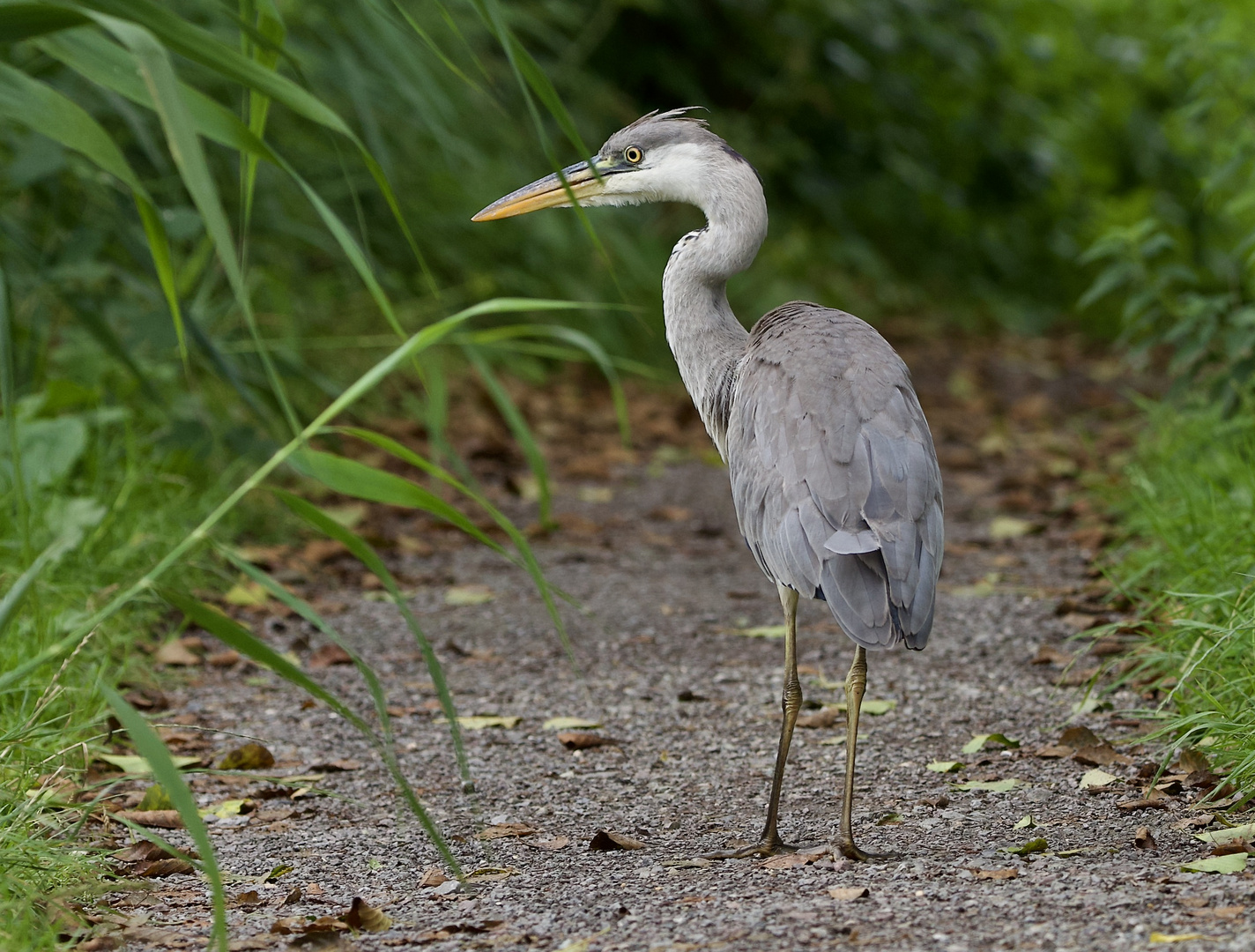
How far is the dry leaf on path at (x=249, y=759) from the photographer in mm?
3328

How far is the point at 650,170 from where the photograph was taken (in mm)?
3721

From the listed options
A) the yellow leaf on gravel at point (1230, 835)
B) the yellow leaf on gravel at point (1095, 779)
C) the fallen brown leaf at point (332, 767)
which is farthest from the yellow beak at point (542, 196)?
the yellow leaf on gravel at point (1230, 835)

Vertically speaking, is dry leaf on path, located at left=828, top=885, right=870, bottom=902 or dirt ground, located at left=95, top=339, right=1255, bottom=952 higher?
dry leaf on path, located at left=828, top=885, right=870, bottom=902

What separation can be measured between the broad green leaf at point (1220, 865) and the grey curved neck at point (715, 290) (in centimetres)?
156

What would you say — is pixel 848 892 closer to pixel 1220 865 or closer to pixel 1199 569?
pixel 1220 865

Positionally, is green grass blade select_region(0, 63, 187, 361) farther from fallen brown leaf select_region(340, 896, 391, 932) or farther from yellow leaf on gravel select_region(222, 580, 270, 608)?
yellow leaf on gravel select_region(222, 580, 270, 608)

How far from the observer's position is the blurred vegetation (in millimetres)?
2342

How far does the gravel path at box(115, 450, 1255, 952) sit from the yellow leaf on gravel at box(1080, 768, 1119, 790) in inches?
1.3

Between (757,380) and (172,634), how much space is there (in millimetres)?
2051

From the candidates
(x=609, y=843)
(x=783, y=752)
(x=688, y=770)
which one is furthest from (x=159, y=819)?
(x=783, y=752)

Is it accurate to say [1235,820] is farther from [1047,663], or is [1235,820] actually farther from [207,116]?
[207,116]

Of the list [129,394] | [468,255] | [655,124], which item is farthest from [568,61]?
[655,124]

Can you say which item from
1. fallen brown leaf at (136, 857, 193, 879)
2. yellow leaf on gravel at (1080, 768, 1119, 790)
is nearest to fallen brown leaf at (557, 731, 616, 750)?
fallen brown leaf at (136, 857, 193, 879)

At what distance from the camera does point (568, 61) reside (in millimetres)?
8648
